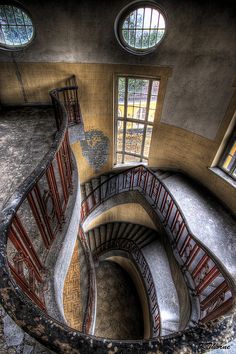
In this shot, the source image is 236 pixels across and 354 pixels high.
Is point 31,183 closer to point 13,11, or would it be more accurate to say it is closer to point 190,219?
point 190,219

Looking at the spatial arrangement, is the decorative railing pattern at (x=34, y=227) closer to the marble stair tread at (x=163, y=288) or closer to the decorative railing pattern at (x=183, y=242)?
the decorative railing pattern at (x=183, y=242)

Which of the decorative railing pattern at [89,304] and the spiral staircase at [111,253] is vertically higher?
the spiral staircase at [111,253]

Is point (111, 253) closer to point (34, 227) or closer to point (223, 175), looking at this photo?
point (223, 175)

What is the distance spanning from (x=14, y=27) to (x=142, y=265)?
8.32m

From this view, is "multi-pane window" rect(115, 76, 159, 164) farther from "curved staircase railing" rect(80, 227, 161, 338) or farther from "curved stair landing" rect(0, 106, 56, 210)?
"curved staircase railing" rect(80, 227, 161, 338)

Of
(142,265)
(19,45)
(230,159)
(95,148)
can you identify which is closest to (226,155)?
(230,159)

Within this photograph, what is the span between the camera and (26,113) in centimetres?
523

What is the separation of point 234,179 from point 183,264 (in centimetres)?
256

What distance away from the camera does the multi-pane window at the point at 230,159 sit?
4.76 m

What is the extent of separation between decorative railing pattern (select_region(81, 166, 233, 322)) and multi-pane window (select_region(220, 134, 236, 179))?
1676 mm

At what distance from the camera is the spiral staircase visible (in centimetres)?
119

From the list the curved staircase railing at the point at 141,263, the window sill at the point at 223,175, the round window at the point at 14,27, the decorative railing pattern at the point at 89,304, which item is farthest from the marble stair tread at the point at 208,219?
the round window at the point at 14,27

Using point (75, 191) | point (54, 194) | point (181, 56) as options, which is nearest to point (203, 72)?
point (181, 56)

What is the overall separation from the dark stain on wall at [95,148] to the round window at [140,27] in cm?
261
